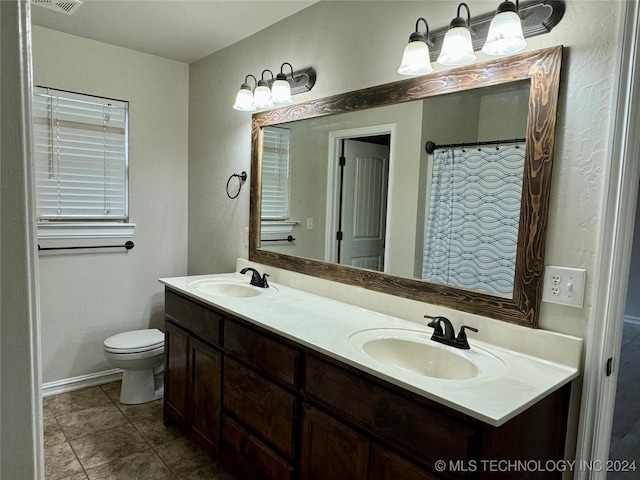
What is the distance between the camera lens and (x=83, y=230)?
9.82ft

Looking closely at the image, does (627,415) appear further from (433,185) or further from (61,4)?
(61,4)

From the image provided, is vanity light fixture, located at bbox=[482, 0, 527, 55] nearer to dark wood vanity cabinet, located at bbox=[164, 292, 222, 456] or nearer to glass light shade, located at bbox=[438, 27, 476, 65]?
glass light shade, located at bbox=[438, 27, 476, 65]

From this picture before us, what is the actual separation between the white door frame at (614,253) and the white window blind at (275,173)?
1.68 meters

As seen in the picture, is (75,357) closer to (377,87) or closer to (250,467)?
(250,467)

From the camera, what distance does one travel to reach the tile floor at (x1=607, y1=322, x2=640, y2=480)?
2.39m

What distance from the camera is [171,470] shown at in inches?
86.5

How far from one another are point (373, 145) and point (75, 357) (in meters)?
2.64

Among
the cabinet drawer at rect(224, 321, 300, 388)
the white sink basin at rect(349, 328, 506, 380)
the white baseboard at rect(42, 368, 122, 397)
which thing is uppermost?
the white sink basin at rect(349, 328, 506, 380)

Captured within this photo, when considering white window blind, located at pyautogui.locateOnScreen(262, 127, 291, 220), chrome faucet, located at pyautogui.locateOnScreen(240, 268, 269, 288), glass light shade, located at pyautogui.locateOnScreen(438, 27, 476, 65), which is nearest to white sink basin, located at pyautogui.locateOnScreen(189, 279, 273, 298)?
chrome faucet, located at pyautogui.locateOnScreen(240, 268, 269, 288)

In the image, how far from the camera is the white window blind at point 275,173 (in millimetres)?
2598

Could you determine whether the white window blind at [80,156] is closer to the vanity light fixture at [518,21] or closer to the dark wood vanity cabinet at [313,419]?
the dark wood vanity cabinet at [313,419]

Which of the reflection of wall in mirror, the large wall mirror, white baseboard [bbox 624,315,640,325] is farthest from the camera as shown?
white baseboard [bbox 624,315,640,325]

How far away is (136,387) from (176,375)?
0.65 metres

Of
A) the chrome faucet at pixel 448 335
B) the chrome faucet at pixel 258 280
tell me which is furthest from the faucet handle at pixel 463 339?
the chrome faucet at pixel 258 280
